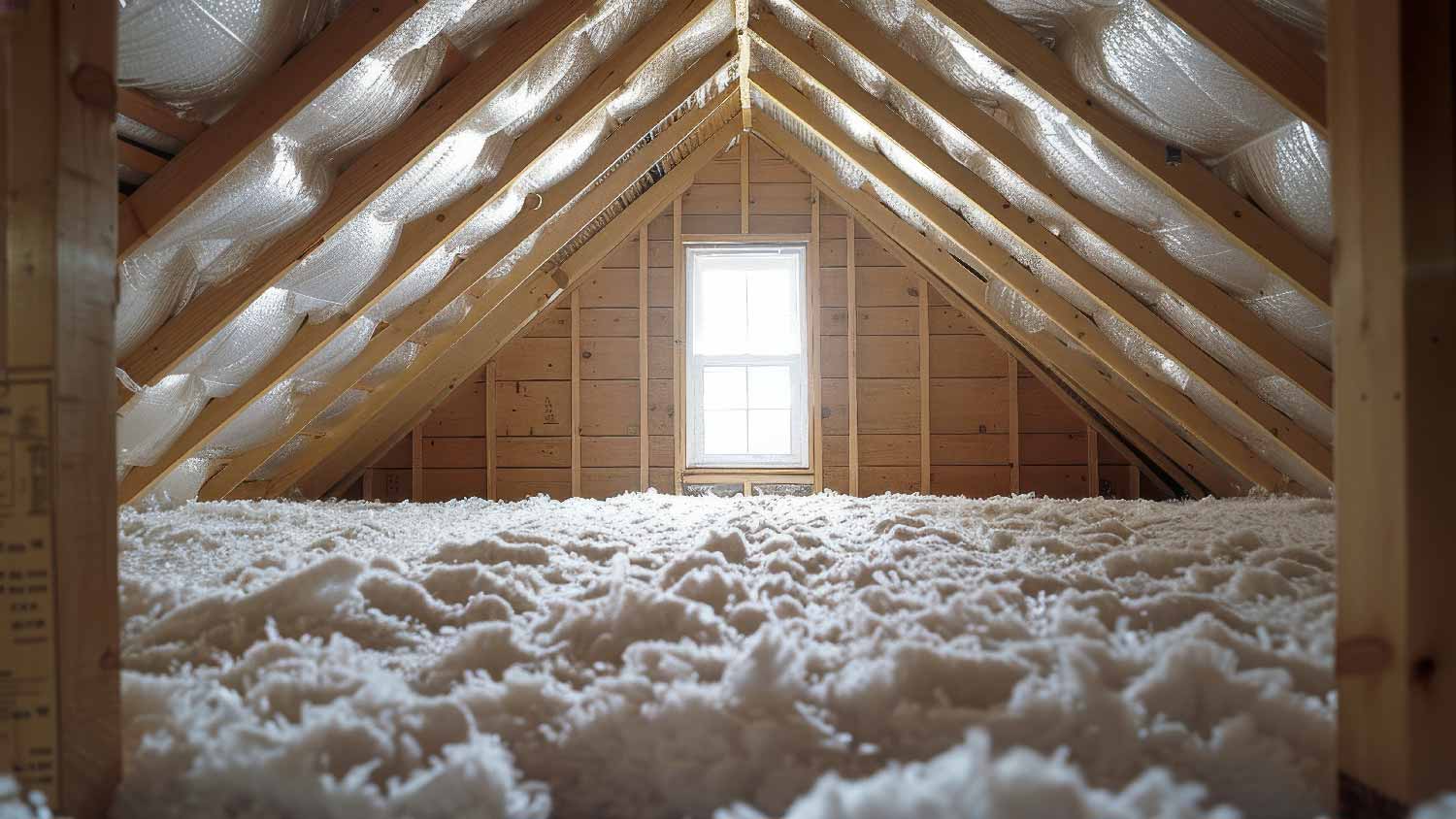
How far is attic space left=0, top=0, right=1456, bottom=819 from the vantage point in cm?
78

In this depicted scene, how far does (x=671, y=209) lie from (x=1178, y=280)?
9.62ft

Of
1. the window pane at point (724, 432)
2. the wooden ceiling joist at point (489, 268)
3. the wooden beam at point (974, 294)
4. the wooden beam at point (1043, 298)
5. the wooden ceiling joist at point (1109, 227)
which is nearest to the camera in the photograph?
the wooden ceiling joist at point (1109, 227)

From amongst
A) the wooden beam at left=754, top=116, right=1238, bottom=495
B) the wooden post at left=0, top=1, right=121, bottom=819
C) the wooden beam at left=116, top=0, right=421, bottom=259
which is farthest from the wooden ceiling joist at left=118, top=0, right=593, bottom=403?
the wooden beam at left=754, top=116, right=1238, bottom=495

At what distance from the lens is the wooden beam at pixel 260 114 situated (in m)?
1.61

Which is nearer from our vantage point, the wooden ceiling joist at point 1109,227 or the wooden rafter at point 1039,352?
the wooden ceiling joist at point 1109,227

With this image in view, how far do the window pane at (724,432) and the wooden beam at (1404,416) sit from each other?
4059mm

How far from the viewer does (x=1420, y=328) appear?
0.74 metres

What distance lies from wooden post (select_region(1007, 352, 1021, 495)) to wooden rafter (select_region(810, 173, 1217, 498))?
3.0 inches

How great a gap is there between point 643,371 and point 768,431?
0.75 metres

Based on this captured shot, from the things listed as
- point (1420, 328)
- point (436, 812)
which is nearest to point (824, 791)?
point (436, 812)

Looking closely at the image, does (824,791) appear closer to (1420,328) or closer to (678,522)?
(1420,328)

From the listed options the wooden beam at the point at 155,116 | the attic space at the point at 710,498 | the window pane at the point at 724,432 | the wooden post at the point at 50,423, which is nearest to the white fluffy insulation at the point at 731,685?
the attic space at the point at 710,498

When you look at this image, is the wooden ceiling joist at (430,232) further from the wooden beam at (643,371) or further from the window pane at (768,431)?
the window pane at (768,431)

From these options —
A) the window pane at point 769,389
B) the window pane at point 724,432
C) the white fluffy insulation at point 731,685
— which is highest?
the window pane at point 769,389
